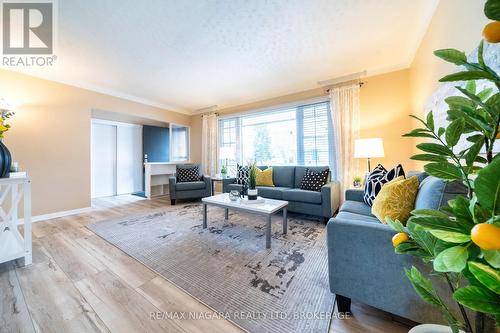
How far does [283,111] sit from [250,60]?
166cm

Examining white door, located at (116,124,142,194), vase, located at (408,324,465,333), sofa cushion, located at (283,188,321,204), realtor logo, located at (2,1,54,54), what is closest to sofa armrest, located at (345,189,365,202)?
sofa cushion, located at (283,188,321,204)

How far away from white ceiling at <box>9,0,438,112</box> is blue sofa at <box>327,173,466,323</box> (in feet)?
6.20

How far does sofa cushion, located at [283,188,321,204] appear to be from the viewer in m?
2.87

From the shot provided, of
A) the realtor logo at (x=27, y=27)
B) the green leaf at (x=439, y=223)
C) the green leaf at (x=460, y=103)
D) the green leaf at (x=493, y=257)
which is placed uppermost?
the realtor logo at (x=27, y=27)

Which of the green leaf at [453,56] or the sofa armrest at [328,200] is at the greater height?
the green leaf at [453,56]

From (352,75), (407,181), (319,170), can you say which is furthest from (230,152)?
(407,181)

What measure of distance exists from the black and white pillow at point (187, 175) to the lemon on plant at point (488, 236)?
438 centimetres

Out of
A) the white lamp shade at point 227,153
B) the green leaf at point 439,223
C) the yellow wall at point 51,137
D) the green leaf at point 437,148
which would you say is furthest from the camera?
the white lamp shade at point 227,153

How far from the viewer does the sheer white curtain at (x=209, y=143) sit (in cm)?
515

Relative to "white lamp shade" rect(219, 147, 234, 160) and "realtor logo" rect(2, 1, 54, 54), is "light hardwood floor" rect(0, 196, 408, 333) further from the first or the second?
"white lamp shade" rect(219, 147, 234, 160)

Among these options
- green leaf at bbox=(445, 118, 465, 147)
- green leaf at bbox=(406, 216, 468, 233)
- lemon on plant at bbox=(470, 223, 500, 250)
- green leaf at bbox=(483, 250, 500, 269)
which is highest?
green leaf at bbox=(445, 118, 465, 147)

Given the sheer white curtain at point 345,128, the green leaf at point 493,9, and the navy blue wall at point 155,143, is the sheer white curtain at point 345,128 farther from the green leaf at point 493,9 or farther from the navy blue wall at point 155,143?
the navy blue wall at point 155,143

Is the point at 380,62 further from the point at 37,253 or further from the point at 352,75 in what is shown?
the point at 37,253

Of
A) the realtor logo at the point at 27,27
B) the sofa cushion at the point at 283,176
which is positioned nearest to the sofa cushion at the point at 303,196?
the sofa cushion at the point at 283,176
